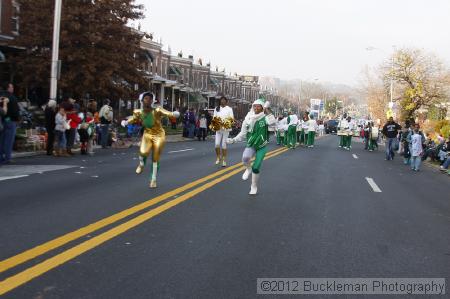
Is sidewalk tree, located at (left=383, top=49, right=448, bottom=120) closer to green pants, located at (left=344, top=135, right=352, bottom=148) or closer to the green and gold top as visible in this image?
green pants, located at (left=344, top=135, right=352, bottom=148)

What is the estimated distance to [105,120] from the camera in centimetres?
2131

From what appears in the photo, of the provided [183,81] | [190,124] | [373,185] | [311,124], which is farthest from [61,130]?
[183,81]

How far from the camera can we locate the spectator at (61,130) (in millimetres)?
17438

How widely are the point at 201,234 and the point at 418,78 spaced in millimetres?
43125

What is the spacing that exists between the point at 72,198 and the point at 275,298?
17.8ft

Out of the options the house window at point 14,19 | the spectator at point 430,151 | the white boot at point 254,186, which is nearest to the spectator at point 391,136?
the spectator at point 430,151

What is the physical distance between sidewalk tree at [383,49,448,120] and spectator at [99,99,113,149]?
30.5 metres

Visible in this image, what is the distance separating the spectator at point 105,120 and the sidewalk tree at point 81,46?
562 cm

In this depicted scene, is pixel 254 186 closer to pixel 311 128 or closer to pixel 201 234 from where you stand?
pixel 201 234

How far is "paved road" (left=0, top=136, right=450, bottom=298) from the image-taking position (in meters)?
4.88

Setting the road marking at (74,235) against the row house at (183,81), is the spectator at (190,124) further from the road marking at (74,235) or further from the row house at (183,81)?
the road marking at (74,235)

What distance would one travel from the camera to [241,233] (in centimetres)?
690

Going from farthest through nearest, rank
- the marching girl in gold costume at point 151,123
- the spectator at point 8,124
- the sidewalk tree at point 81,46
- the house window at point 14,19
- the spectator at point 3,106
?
1. the house window at point 14,19
2. the sidewalk tree at point 81,46
3. the spectator at point 8,124
4. the spectator at point 3,106
5. the marching girl in gold costume at point 151,123

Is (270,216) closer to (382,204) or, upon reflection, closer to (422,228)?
(422,228)
